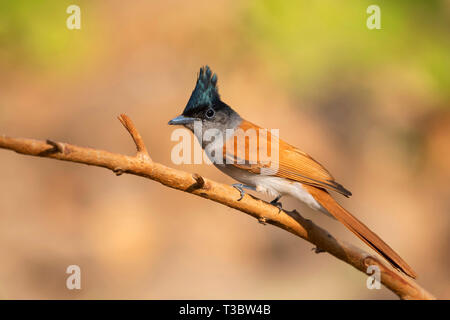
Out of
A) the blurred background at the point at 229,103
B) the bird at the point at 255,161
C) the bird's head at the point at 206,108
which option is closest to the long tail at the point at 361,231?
the bird at the point at 255,161

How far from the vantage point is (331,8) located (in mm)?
5949

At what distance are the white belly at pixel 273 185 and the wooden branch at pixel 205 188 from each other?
1.57 feet

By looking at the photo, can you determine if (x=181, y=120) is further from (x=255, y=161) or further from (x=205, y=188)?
(x=205, y=188)

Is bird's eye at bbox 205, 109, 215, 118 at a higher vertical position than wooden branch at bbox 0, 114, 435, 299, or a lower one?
higher

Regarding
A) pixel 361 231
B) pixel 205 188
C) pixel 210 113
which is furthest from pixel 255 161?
pixel 205 188

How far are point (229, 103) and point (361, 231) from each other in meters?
3.77

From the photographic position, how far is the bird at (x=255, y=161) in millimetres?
3271

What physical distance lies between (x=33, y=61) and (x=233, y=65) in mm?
2403

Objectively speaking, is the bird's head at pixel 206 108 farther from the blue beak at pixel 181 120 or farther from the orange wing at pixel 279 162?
the orange wing at pixel 279 162

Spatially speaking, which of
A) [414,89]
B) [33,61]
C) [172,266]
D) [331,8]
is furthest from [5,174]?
[414,89]

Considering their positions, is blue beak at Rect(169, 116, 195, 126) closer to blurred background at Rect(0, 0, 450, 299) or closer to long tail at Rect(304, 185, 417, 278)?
long tail at Rect(304, 185, 417, 278)

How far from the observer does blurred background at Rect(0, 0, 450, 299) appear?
18.8 feet

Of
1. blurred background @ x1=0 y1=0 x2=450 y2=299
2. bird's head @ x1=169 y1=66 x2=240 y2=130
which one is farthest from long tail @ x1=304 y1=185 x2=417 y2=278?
blurred background @ x1=0 y1=0 x2=450 y2=299

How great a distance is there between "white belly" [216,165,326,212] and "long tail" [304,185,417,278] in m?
0.05
